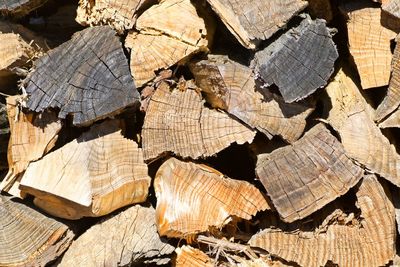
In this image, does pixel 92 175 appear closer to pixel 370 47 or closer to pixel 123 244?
pixel 123 244

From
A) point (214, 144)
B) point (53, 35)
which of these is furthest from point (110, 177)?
point (53, 35)

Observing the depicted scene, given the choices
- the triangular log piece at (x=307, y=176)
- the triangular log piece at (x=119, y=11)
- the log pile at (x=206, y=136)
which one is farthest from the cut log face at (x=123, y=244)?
the triangular log piece at (x=119, y=11)

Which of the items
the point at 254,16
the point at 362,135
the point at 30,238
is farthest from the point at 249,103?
the point at 30,238

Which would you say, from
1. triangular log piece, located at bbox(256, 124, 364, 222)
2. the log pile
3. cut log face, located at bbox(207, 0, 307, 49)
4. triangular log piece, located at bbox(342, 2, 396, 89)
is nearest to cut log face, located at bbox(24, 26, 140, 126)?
the log pile

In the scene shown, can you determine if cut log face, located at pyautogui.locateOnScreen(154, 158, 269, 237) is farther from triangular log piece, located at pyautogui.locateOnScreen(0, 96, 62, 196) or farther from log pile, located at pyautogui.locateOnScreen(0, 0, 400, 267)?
triangular log piece, located at pyautogui.locateOnScreen(0, 96, 62, 196)

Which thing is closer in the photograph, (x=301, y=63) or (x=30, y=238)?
(x=301, y=63)
